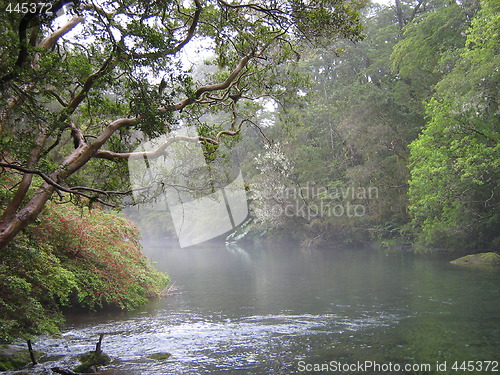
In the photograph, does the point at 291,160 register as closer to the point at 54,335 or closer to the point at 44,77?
the point at 54,335

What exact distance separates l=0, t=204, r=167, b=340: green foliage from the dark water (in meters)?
0.71

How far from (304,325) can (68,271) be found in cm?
608

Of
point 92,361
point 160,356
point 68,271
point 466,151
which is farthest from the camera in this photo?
point 466,151

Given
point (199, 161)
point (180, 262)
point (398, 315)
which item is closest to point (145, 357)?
point (398, 315)

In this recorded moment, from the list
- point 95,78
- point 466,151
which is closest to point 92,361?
point 95,78

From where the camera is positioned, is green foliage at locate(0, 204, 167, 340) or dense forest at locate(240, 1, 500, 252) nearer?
green foliage at locate(0, 204, 167, 340)

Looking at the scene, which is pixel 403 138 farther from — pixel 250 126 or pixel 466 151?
pixel 250 126

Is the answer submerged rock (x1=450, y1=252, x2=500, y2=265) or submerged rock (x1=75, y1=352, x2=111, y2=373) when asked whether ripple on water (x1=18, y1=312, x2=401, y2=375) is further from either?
submerged rock (x1=450, y1=252, x2=500, y2=265)

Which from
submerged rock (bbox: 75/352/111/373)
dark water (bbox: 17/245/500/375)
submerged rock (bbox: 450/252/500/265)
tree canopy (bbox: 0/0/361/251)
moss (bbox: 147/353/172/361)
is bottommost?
submerged rock (bbox: 450/252/500/265)

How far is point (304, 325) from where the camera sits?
11.7 m

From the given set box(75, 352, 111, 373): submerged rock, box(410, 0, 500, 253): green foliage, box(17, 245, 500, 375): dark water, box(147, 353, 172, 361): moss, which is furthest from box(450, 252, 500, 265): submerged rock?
box(75, 352, 111, 373): submerged rock

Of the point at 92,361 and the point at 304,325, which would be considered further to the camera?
the point at 304,325

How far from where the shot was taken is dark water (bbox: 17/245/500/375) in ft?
28.9

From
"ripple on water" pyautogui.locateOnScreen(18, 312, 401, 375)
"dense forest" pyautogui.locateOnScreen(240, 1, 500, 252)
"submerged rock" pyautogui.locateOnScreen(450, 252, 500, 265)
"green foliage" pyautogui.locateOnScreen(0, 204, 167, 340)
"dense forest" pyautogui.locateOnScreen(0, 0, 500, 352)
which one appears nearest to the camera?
"dense forest" pyautogui.locateOnScreen(0, 0, 500, 352)
